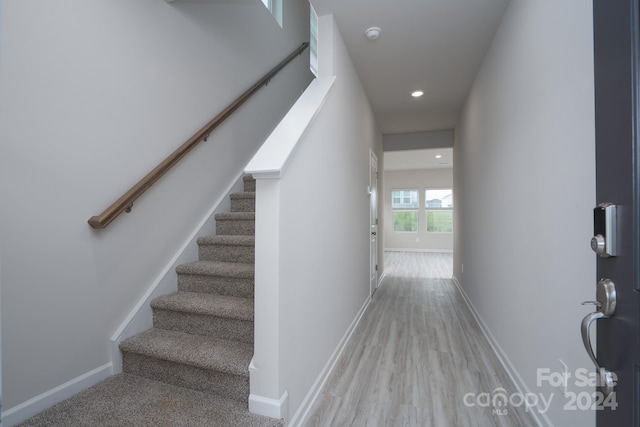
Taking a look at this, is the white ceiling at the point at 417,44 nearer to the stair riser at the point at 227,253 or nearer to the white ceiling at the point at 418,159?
the stair riser at the point at 227,253

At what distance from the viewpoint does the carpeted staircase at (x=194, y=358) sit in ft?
4.50

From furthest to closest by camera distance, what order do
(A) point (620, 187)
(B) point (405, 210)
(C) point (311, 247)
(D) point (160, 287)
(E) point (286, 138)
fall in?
(B) point (405, 210) → (D) point (160, 287) → (C) point (311, 247) → (E) point (286, 138) → (A) point (620, 187)

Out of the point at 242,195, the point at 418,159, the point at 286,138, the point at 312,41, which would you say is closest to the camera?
the point at 286,138

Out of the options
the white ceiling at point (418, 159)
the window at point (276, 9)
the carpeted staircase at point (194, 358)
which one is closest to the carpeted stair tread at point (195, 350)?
the carpeted staircase at point (194, 358)

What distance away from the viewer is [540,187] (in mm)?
1562

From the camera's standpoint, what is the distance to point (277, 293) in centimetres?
133

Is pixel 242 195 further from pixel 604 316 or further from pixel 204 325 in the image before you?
pixel 604 316

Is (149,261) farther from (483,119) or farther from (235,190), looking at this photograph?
(483,119)

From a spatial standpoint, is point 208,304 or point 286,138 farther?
point 208,304

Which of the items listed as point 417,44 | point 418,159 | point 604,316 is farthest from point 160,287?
point 418,159

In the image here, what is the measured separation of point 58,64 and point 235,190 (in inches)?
62.4

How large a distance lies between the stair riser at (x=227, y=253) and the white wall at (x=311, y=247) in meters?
0.58

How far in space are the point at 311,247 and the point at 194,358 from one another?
2.76ft

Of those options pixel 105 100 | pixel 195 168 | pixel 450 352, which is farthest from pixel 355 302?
pixel 105 100
